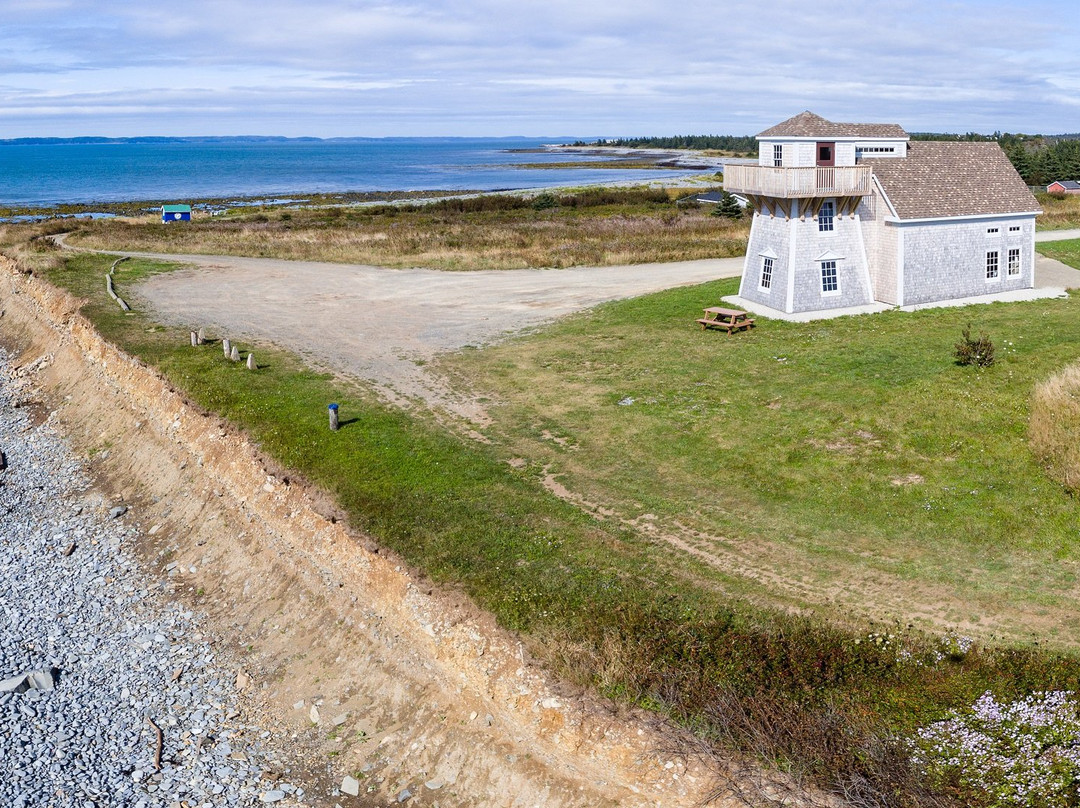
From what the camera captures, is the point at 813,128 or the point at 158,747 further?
the point at 813,128

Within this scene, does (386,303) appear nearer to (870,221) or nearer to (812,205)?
(812,205)

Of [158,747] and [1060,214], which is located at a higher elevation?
[1060,214]

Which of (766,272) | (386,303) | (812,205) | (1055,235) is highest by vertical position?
(812,205)

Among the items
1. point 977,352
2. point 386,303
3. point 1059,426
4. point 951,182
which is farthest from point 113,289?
point 1059,426

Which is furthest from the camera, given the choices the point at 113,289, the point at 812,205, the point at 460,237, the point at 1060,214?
the point at 460,237

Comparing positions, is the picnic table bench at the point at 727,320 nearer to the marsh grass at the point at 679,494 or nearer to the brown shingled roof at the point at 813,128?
the marsh grass at the point at 679,494

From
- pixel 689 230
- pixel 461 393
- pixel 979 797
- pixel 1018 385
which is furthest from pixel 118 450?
pixel 689 230

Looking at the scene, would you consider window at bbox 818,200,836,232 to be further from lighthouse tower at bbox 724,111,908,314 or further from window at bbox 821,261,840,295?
window at bbox 821,261,840,295

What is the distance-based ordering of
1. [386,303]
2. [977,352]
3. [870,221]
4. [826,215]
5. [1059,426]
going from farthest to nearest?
[386,303], [870,221], [826,215], [977,352], [1059,426]
